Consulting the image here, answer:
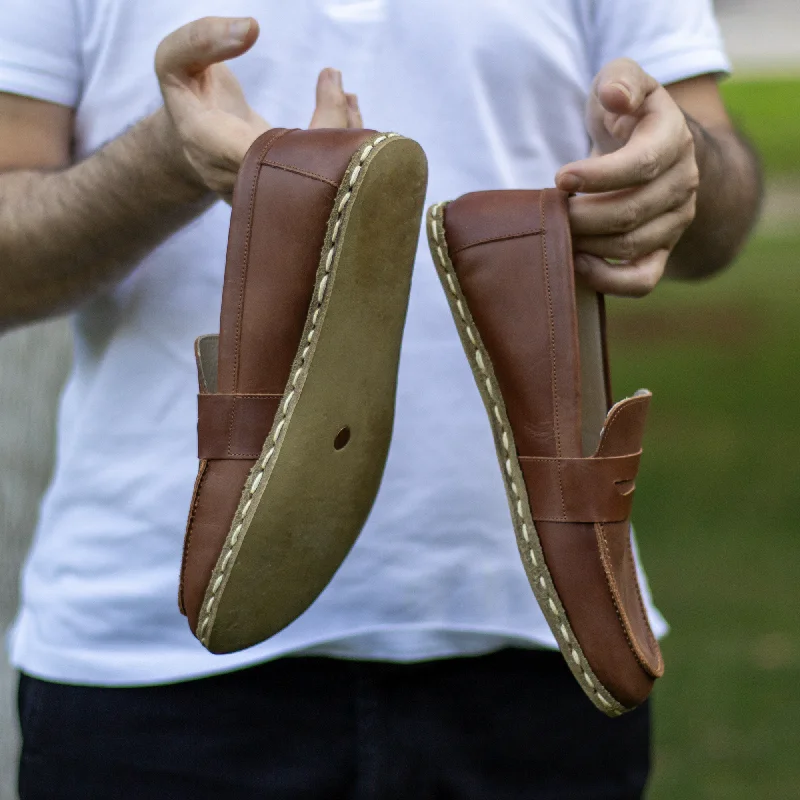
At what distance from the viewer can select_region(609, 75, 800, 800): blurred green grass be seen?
9.75 ft

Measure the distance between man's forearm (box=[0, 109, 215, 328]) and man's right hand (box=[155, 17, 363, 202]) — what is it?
5 centimetres

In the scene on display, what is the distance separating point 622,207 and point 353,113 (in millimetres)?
274

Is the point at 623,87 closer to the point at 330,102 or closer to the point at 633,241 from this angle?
the point at 633,241

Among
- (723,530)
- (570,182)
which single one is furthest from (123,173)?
(723,530)

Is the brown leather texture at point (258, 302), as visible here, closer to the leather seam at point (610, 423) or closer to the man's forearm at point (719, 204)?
the leather seam at point (610, 423)

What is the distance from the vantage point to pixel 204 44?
3.10 ft

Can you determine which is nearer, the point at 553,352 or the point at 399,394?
the point at 553,352

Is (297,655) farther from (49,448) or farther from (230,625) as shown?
(49,448)

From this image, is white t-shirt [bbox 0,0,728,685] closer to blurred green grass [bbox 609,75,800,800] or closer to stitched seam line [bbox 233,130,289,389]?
stitched seam line [bbox 233,130,289,389]

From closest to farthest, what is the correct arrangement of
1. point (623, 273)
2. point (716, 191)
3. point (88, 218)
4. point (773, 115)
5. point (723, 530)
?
point (623, 273) < point (88, 218) < point (716, 191) < point (723, 530) < point (773, 115)

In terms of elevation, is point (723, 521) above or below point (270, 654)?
below

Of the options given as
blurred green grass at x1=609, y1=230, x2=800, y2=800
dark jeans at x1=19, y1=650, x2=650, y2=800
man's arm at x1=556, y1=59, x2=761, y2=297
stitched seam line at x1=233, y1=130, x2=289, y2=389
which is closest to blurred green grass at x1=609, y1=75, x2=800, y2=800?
blurred green grass at x1=609, y1=230, x2=800, y2=800

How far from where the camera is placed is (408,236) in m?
0.94

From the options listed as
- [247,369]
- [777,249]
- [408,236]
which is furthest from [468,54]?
[777,249]
